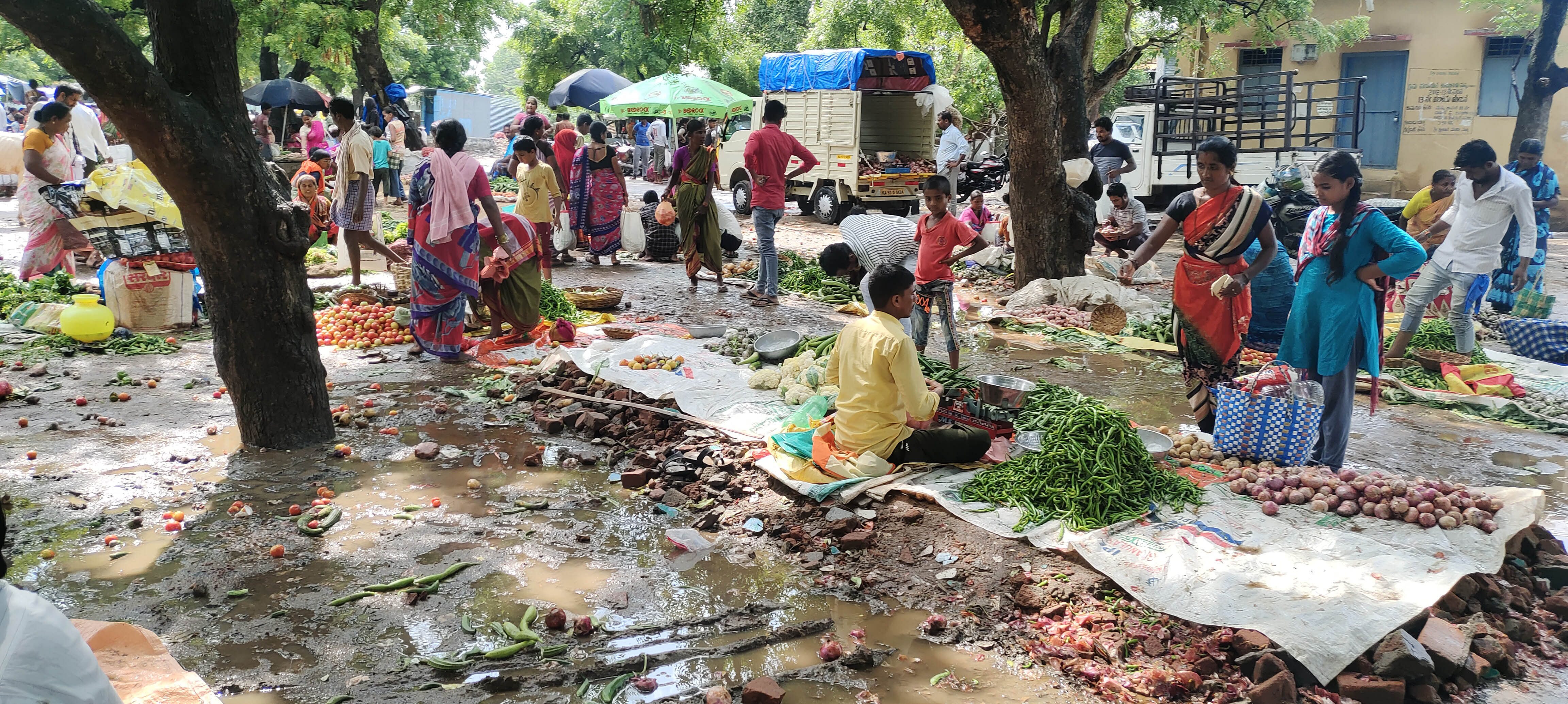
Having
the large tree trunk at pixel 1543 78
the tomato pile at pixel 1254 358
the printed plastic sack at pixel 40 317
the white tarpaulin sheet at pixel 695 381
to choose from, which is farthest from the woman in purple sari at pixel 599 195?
the large tree trunk at pixel 1543 78

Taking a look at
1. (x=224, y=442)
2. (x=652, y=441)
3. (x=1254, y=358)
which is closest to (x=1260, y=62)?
(x=1254, y=358)

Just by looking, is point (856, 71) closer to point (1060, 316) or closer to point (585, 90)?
point (1060, 316)

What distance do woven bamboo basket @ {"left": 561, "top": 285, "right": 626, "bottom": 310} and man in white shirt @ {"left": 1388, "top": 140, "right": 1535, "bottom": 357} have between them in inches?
279

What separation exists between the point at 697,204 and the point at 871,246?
444cm

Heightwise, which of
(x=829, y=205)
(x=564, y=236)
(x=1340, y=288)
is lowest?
(x=564, y=236)

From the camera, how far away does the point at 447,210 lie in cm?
709

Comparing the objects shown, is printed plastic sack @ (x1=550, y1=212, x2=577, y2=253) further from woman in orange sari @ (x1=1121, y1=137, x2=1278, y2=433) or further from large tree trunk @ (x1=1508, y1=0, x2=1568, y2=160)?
large tree trunk @ (x1=1508, y1=0, x2=1568, y2=160)

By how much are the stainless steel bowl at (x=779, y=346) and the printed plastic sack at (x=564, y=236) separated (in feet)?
21.5

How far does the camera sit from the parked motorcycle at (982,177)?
54.5 feet

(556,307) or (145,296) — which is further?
(556,307)

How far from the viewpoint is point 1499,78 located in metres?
19.1

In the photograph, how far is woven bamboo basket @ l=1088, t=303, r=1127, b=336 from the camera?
→ 9.15 meters

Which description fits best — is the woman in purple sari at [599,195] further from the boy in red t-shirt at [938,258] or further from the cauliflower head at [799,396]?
the cauliflower head at [799,396]

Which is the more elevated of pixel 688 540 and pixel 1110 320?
pixel 1110 320
